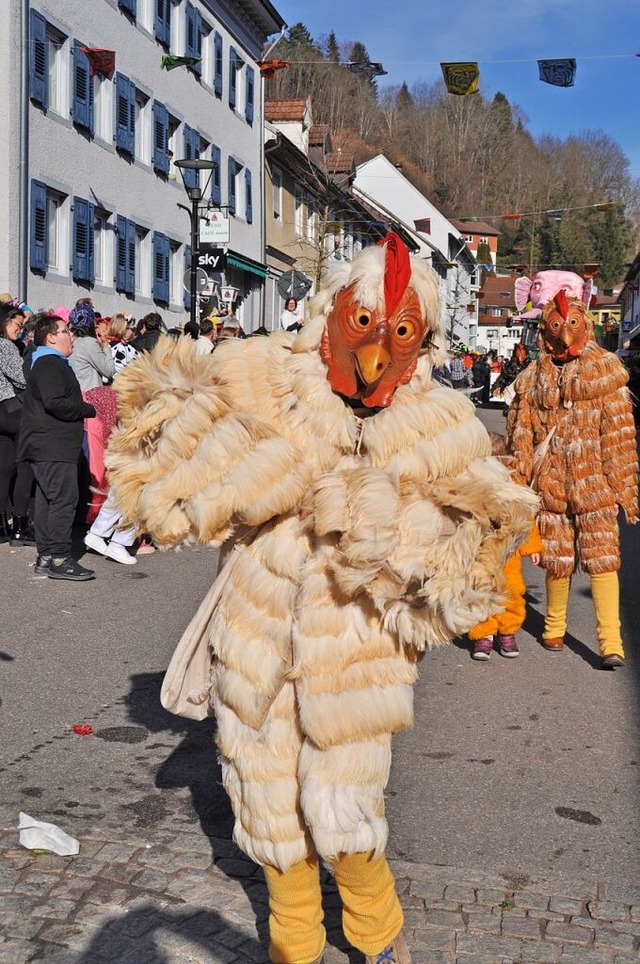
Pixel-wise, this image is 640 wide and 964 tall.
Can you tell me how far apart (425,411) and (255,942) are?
165 centimetres

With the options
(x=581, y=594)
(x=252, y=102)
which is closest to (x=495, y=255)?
(x=252, y=102)

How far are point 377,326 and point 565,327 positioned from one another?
3.65 m

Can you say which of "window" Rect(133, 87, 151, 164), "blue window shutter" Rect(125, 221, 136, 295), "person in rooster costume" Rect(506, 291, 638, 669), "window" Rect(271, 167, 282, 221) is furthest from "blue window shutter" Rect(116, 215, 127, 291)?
"person in rooster costume" Rect(506, 291, 638, 669)

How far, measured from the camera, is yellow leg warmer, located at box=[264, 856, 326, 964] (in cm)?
299

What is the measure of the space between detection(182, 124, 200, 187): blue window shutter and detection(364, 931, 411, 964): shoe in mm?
26424

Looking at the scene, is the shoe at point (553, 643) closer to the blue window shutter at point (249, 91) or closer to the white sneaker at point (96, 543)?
the white sneaker at point (96, 543)

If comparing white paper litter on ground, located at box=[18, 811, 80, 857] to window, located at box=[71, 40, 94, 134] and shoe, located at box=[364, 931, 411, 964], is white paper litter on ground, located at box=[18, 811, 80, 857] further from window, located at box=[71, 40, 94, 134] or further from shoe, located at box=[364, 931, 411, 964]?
window, located at box=[71, 40, 94, 134]

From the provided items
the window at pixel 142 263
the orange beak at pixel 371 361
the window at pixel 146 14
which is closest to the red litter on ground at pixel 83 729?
the orange beak at pixel 371 361

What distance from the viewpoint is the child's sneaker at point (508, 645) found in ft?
22.3

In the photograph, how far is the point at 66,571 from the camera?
905 centimetres

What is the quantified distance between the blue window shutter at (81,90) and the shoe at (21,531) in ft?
41.7

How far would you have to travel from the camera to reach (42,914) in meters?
3.53

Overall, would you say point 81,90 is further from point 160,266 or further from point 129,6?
point 160,266

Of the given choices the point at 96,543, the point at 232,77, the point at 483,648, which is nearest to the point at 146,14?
the point at 232,77
